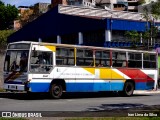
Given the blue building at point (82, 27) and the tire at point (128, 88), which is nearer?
the tire at point (128, 88)

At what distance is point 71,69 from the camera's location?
20516 millimetres

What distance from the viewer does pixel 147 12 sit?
44.9ft

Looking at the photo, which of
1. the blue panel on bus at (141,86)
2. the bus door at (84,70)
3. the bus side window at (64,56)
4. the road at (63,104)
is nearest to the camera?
the road at (63,104)

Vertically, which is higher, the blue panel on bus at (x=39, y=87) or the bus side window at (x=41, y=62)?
the bus side window at (x=41, y=62)

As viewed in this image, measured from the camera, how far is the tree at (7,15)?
306 ft

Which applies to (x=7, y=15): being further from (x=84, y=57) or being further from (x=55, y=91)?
(x=55, y=91)

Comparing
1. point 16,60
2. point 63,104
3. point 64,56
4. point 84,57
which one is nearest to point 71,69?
point 64,56

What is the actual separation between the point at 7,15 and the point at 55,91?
77.7 metres

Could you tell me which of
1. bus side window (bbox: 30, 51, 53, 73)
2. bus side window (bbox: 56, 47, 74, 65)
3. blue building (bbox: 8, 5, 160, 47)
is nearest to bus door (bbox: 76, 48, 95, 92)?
bus side window (bbox: 56, 47, 74, 65)

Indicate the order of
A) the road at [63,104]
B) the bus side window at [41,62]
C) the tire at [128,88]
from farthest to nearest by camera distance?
the tire at [128,88], the bus side window at [41,62], the road at [63,104]

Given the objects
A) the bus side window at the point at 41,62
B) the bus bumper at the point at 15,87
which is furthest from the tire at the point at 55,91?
the bus bumper at the point at 15,87

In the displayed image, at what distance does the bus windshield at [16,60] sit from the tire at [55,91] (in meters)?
1.79

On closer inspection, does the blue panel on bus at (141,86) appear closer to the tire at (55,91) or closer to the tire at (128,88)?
the tire at (128,88)

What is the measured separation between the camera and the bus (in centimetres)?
1895
